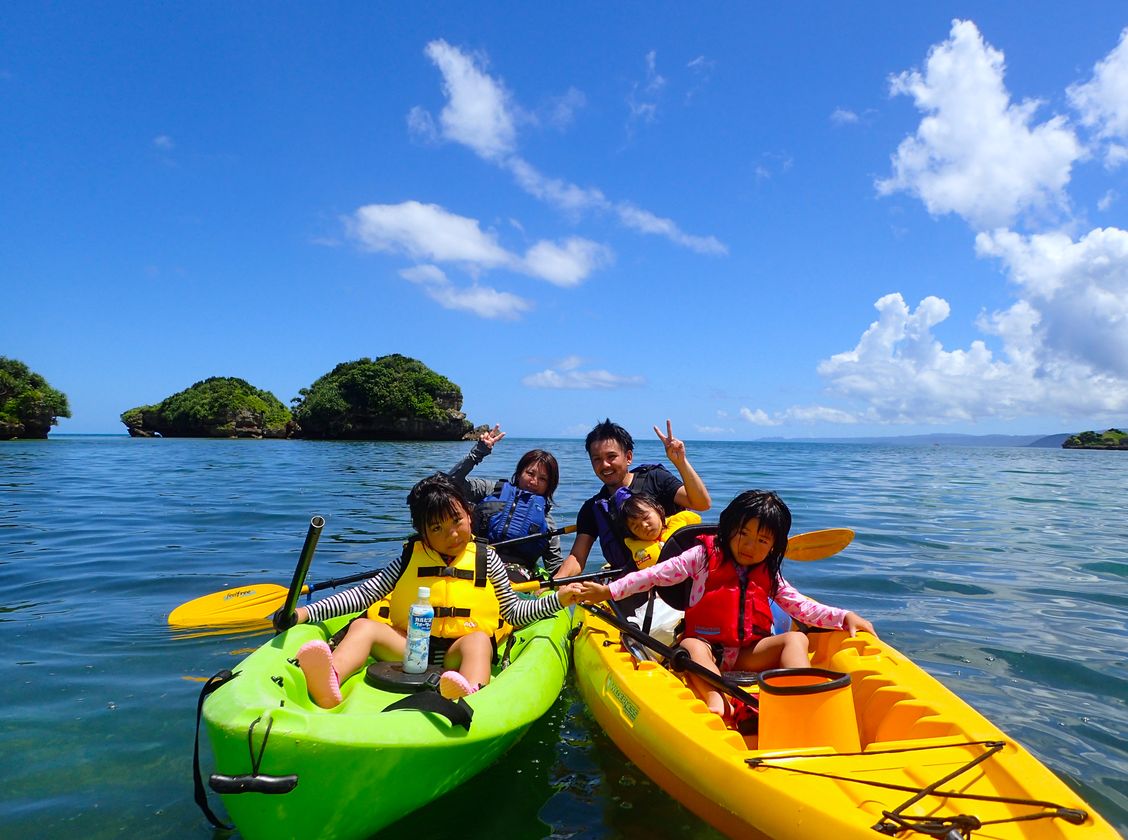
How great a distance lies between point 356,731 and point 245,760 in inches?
14.2

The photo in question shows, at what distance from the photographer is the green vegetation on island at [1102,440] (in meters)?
75.4

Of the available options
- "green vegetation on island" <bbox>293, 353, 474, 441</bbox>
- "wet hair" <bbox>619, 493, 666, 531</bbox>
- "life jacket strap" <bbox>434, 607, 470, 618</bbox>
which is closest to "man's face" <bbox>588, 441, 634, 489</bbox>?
"wet hair" <bbox>619, 493, 666, 531</bbox>

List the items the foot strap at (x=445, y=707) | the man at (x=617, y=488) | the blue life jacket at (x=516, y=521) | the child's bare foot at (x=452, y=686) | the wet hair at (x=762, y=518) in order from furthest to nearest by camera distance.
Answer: the blue life jacket at (x=516, y=521)
the man at (x=617, y=488)
the wet hair at (x=762, y=518)
the child's bare foot at (x=452, y=686)
the foot strap at (x=445, y=707)

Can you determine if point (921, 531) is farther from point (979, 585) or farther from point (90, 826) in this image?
point (90, 826)

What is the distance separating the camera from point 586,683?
3.99 meters

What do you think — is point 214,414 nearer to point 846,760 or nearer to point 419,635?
point 419,635

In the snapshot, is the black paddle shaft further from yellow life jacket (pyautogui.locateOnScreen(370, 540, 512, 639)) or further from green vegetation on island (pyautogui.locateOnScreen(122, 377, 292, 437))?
green vegetation on island (pyautogui.locateOnScreen(122, 377, 292, 437))

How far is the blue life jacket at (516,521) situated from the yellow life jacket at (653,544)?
1218 millimetres

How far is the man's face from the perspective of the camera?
5.34 meters

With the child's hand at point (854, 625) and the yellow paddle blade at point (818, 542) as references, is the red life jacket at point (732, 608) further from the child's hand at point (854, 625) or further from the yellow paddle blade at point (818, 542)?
the yellow paddle blade at point (818, 542)

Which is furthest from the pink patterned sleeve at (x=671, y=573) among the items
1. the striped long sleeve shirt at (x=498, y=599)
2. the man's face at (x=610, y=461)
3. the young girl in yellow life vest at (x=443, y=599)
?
the man's face at (x=610, y=461)

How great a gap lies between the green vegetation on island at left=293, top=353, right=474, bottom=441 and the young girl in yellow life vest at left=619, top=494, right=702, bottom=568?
53420 mm

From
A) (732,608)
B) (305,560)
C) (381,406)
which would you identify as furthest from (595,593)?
(381,406)

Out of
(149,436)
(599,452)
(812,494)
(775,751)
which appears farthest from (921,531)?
(149,436)
